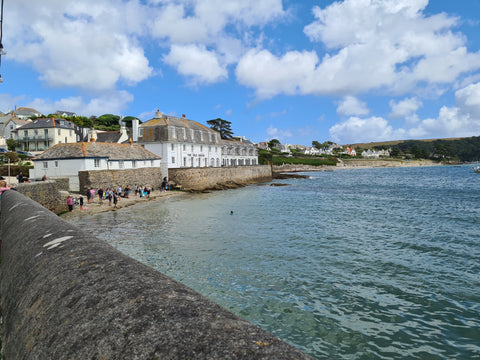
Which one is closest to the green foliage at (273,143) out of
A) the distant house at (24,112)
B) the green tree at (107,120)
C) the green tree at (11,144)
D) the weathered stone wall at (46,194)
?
the green tree at (107,120)

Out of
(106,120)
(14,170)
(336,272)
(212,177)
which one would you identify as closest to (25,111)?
(106,120)

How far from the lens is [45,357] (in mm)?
2262

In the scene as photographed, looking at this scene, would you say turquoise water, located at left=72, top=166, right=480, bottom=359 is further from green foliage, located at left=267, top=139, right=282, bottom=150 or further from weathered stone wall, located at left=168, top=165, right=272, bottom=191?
green foliage, located at left=267, top=139, right=282, bottom=150

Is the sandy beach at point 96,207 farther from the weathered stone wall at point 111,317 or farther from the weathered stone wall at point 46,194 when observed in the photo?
the weathered stone wall at point 111,317

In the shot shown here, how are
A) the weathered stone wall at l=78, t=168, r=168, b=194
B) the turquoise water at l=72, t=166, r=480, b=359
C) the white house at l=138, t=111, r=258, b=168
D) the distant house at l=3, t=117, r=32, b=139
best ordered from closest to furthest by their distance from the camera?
the turquoise water at l=72, t=166, r=480, b=359 → the weathered stone wall at l=78, t=168, r=168, b=194 → the white house at l=138, t=111, r=258, b=168 → the distant house at l=3, t=117, r=32, b=139

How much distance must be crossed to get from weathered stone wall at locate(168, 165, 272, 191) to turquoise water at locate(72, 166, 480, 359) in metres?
25.7

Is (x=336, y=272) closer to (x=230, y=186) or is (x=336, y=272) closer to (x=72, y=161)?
(x=72, y=161)

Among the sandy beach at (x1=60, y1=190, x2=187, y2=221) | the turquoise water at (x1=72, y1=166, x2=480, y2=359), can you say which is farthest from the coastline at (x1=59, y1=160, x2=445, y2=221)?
the turquoise water at (x1=72, y1=166, x2=480, y2=359)

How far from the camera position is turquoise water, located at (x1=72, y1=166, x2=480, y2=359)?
828 centimetres

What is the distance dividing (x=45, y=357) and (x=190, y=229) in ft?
64.6

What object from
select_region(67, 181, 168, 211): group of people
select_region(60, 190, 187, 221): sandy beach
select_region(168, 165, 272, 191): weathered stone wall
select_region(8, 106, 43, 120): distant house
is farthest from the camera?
select_region(8, 106, 43, 120): distant house

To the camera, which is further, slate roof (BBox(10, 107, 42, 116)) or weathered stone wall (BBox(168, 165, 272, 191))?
slate roof (BBox(10, 107, 42, 116))

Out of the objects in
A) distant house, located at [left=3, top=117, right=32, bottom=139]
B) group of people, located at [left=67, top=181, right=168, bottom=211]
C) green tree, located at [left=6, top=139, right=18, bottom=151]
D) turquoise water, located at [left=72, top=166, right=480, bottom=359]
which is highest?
distant house, located at [left=3, top=117, right=32, bottom=139]

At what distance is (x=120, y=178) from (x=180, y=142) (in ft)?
54.5
